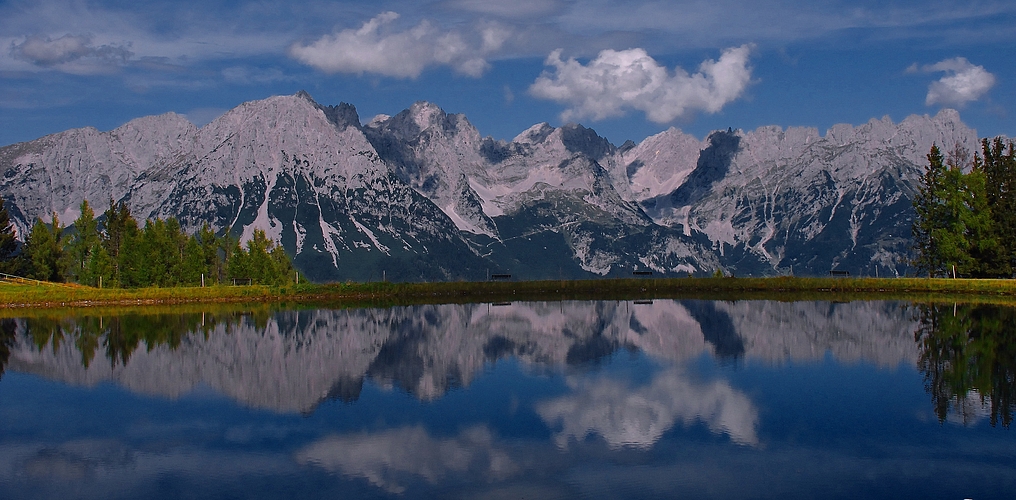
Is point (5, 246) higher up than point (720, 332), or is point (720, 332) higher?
point (5, 246)

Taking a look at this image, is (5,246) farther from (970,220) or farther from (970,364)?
(970,364)

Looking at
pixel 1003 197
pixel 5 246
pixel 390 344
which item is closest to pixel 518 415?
pixel 390 344

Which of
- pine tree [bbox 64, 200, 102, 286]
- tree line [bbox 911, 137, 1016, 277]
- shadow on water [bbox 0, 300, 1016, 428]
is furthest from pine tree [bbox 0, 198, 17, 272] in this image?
tree line [bbox 911, 137, 1016, 277]

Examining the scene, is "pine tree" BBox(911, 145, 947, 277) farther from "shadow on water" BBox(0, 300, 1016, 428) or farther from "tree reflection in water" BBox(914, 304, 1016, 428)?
"tree reflection in water" BBox(914, 304, 1016, 428)

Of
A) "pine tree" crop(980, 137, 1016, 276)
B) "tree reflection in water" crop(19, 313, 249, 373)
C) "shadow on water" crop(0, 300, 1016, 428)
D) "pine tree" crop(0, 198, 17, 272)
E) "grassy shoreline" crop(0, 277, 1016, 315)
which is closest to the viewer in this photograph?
"shadow on water" crop(0, 300, 1016, 428)

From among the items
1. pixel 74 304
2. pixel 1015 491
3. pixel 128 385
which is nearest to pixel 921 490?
pixel 1015 491

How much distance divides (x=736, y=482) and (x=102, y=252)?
476 feet

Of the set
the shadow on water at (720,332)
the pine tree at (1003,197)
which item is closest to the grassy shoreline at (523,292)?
the pine tree at (1003,197)

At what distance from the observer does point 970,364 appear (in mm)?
52625

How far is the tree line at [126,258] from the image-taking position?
155 m

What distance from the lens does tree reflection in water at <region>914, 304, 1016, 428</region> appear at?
4084cm

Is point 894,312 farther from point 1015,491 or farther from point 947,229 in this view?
point 1015,491

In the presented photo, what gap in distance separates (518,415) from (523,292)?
405 feet

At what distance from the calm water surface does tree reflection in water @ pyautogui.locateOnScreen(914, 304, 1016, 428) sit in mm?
206
